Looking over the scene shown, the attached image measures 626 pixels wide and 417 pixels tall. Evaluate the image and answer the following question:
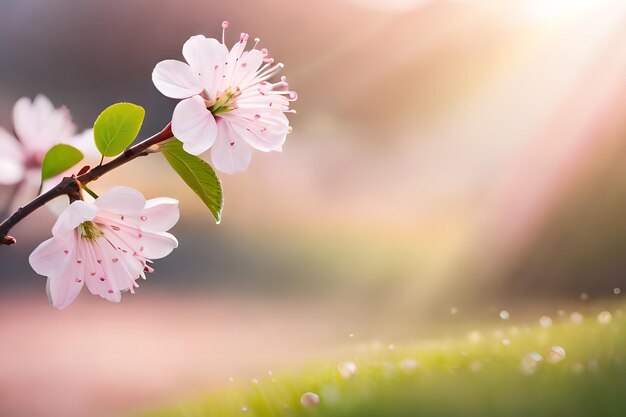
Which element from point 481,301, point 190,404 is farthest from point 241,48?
point 481,301

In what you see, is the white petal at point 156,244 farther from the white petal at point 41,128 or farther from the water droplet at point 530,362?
the water droplet at point 530,362

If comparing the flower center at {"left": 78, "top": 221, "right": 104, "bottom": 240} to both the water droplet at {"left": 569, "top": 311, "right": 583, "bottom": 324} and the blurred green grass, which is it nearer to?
the blurred green grass

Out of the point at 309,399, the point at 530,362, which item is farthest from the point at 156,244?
the point at 530,362

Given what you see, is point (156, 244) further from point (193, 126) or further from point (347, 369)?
point (347, 369)

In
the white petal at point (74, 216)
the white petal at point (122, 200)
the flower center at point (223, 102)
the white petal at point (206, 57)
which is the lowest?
the white petal at point (74, 216)

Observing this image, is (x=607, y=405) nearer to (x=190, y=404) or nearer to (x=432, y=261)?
(x=432, y=261)

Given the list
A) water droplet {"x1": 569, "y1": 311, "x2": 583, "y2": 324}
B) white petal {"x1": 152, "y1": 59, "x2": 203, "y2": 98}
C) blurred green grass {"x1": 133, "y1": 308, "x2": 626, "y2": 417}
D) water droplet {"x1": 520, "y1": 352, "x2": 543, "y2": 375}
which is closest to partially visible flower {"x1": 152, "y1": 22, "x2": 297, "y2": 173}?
white petal {"x1": 152, "y1": 59, "x2": 203, "y2": 98}

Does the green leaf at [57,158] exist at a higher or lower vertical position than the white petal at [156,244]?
higher

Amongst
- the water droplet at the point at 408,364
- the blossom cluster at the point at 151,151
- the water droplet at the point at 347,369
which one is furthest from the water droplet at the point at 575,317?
the blossom cluster at the point at 151,151
